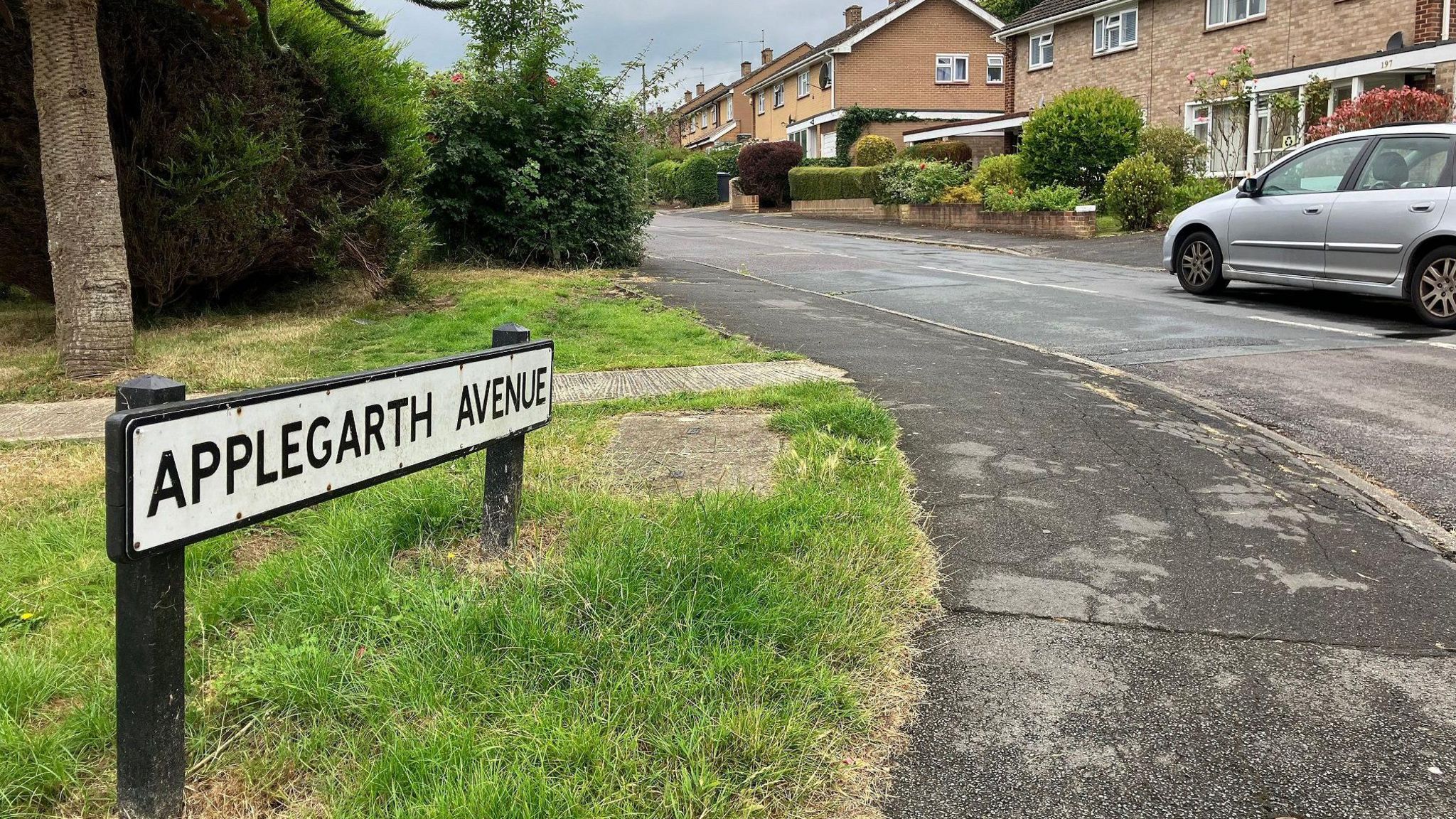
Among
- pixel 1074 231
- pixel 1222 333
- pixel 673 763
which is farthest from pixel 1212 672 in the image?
pixel 1074 231

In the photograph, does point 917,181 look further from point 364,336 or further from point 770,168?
point 364,336

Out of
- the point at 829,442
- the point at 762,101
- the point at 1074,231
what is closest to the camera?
the point at 829,442

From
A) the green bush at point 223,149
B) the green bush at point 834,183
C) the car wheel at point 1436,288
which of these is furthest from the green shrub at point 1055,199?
the green bush at point 223,149

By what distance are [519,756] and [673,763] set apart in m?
0.37

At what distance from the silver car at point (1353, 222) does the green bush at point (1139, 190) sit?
964 cm

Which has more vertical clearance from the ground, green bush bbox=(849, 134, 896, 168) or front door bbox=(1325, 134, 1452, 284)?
green bush bbox=(849, 134, 896, 168)

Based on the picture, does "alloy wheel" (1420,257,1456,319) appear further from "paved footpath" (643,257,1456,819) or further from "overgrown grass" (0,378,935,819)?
"overgrown grass" (0,378,935,819)

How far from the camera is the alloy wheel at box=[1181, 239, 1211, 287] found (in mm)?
12609

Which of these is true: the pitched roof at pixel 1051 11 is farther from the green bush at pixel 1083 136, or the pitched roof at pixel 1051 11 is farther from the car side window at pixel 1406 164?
the car side window at pixel 1406 164

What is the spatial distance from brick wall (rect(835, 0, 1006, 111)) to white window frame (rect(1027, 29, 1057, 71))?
10.8m

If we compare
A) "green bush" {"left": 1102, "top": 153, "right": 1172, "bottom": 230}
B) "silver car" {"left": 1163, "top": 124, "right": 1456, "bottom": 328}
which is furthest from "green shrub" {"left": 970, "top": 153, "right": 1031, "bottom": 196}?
"silver car" {"left": 1163, "top": 124, "right": 1456, "bottom": 328}

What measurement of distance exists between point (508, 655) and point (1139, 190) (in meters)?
21.2

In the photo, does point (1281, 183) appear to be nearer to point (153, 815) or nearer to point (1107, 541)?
point (1107, 541)

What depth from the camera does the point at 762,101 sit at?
6166cm
